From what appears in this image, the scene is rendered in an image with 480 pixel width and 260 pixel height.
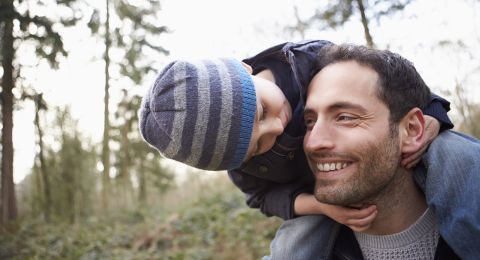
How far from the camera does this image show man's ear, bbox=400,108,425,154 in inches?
71.7

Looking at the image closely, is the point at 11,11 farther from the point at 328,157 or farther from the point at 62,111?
the point at 328,157

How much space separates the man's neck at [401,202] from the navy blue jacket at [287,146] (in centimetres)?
34

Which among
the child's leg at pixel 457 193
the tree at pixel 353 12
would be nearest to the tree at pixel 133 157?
the tree at pixel 353 12

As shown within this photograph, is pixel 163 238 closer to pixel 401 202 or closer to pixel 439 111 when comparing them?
pixel 401 202

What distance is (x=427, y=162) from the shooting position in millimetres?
1706

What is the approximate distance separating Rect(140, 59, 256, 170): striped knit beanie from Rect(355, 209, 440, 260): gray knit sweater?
84 centimetres

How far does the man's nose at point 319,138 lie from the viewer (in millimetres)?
1752

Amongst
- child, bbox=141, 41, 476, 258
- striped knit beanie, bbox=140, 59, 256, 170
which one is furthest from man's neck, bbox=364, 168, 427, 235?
striped knit beanie, bbox=140, 59, 256, 170

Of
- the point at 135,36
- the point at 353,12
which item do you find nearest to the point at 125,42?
the point at 135,36

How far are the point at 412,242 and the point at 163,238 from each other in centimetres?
583

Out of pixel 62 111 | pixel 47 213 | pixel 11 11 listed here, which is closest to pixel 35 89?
pixel 62 111

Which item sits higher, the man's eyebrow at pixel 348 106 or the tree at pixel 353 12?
the tree at pixel 353 12

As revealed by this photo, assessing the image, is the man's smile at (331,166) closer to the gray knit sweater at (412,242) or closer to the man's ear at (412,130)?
the man's ear at (412,130)

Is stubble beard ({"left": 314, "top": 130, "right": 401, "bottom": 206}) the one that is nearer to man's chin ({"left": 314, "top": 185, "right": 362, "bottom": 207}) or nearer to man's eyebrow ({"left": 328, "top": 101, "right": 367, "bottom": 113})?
man's chin ({"left": 314, "top": 185, "right": 362, "bottom": 207})
